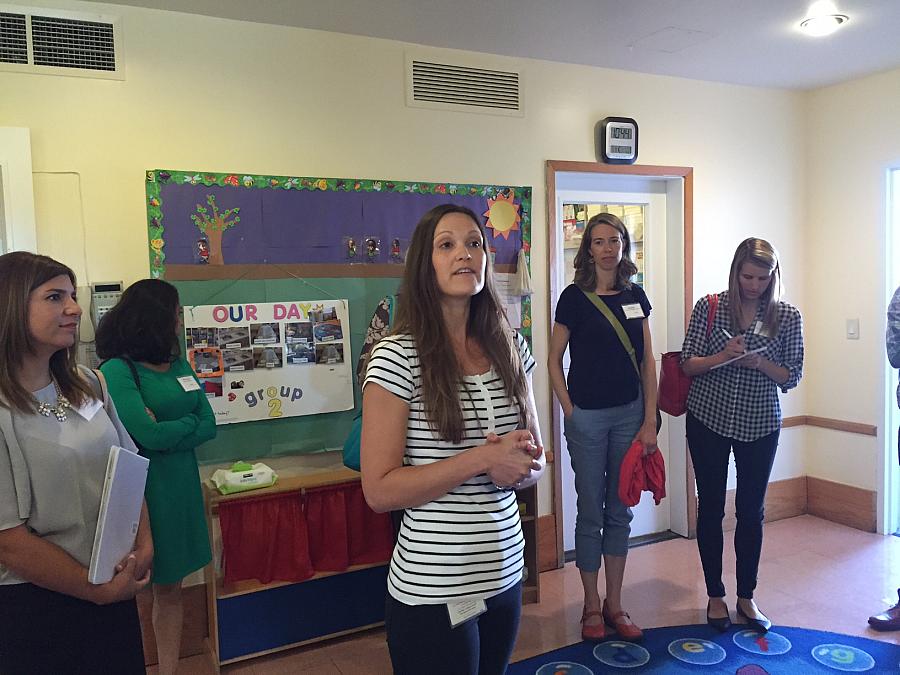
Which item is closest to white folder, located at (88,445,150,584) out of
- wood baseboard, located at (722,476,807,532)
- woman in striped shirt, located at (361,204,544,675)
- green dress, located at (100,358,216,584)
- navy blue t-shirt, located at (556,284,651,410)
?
woman in striped shirt, located at (361,204,544,675)

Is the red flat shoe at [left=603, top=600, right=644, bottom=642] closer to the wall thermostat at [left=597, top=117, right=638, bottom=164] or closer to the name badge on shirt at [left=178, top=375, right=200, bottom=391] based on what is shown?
the name badge on shirt at [left=178, top=375, right=200, bottom=391]

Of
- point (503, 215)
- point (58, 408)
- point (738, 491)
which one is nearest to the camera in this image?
point (58, 408)

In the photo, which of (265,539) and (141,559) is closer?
(141,559)

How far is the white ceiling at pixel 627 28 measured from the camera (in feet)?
9.11

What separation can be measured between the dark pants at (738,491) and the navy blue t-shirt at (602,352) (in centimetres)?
36

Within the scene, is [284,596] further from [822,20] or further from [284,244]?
[822,20]

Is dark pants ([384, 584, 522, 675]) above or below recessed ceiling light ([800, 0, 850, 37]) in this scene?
below

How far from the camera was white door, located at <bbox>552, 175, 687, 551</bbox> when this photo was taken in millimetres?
3858

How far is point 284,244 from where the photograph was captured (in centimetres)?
297

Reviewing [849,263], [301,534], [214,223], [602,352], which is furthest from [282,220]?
[849,263]

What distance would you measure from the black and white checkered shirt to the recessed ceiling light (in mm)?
1257

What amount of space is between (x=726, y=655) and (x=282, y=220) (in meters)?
2.45

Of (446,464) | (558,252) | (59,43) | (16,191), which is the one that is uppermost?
(59,43)

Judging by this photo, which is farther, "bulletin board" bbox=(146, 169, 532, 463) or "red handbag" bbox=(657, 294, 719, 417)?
"red handbag" bbox=(657, 294, 719, 417)
